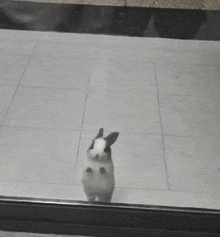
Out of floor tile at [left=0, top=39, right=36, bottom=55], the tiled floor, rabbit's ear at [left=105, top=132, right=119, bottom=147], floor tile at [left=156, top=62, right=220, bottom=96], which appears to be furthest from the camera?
floor tile at [left=0, top=39, right=36, bottom=55]

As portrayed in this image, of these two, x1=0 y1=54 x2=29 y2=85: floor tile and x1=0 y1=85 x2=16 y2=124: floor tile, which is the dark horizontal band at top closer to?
x1=0 y1=54 x2=29 y2=85: floor tile

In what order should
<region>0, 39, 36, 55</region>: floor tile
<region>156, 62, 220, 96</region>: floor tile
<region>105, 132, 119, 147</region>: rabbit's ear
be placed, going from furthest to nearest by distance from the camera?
<region>0, 39, 36, 55</region>: floor tile, <region>156, 62, 220, 96</region>: floor tile, <region>105, 132, 119, 147</region>: rabbit's ear

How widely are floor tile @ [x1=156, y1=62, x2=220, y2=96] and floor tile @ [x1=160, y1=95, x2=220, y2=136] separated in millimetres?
83

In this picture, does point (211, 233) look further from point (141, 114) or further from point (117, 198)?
point (141, 114)

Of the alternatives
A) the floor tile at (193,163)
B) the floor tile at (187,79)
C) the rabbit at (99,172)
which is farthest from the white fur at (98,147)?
the floor tile at (187,79)

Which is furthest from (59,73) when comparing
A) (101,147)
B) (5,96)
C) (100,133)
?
(101,147)

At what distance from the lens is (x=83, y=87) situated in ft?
7.61

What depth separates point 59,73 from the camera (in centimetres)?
243

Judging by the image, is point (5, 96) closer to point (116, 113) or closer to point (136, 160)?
point (116, 113)

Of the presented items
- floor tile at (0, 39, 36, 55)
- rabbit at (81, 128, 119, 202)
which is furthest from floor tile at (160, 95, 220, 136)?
floor tile at (0, 39, 36, 55)

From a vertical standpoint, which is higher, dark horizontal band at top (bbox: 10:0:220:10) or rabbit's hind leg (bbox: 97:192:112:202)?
dark horizontal band at top (bbox: 10:0:220:10)

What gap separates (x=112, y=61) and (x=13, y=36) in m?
0.88

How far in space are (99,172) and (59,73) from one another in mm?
1008

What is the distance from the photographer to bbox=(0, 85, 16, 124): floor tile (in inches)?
82.6
